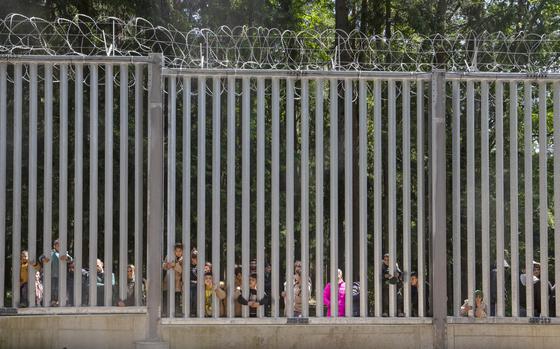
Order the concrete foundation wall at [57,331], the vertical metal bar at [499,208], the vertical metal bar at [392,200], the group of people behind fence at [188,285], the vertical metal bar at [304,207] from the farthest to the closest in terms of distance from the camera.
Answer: the vertical metal bar at [499,208]
the vertical metal bar at [392,200]
the vertical metal bar at [304,207]
the group of people behind fence at [188,285]
the concrete foundation wall at [57,331]

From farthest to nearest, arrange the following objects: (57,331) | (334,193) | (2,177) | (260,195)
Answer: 1. (334,193)
2. (260,195)
3. (2,177)
4. (57,331)

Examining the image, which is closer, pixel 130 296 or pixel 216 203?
pixel 216 203

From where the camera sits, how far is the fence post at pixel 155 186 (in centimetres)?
1177

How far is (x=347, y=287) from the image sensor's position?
12008 mm

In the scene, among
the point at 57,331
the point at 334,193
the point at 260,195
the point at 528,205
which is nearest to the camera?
the point at 57,331

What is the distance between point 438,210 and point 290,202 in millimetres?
1989

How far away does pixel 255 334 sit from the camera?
11.8 meters

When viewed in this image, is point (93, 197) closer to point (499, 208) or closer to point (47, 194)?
point (47, 194)

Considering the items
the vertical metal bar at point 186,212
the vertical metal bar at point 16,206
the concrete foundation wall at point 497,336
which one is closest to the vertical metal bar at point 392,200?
the concrete foundation wall at point 497,336

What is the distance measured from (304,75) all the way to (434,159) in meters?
2.07

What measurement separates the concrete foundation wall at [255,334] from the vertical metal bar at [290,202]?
42 cm

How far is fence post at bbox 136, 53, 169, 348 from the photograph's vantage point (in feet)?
38.6

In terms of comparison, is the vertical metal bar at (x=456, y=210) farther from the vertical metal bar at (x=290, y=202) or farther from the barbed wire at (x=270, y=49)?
the vertical metal bar at (x=290, y=202)

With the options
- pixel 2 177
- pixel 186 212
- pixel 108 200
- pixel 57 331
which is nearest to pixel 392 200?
pixel 186 212
